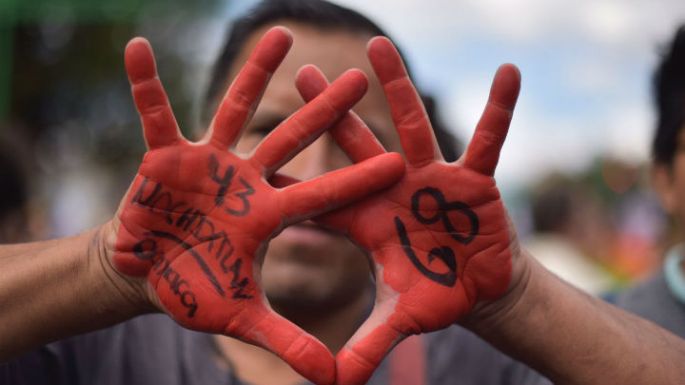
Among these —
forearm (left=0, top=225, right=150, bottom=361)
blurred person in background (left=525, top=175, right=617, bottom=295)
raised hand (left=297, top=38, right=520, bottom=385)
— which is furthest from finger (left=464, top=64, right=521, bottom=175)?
blurred person in background (left=525, top=175, right=617, bottom=295)

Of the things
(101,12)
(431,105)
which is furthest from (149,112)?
(101,12)

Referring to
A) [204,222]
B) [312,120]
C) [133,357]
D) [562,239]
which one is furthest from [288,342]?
[562,239]

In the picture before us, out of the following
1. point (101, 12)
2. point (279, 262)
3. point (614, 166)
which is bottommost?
point (614, 166)

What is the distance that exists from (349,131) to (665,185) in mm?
1522

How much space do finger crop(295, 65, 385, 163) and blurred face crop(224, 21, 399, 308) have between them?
0.31m

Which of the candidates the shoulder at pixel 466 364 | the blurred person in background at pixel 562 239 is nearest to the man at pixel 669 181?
the shoulder at pixel 466 364

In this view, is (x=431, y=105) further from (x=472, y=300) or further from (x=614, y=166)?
(x=614, y=166)

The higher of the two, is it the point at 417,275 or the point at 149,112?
the point at 149,112

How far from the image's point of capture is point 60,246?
1.33 m

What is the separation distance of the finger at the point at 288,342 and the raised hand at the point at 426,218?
8cm

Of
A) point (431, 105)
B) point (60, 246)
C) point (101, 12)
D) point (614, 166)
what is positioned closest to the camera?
point (60, 246)

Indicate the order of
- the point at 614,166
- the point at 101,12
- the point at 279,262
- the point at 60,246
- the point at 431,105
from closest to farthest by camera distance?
1. the point at 60,246
2. the point at 279,262
3. the point at 431,105
4. the point at 101,12
5. the point at 614,166

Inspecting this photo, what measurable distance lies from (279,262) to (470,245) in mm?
467

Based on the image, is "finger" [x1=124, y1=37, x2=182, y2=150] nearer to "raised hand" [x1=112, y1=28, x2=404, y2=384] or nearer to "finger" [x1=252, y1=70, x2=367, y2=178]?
"raised hand" [x1=112, y1=28, x2=404, y2=384]
